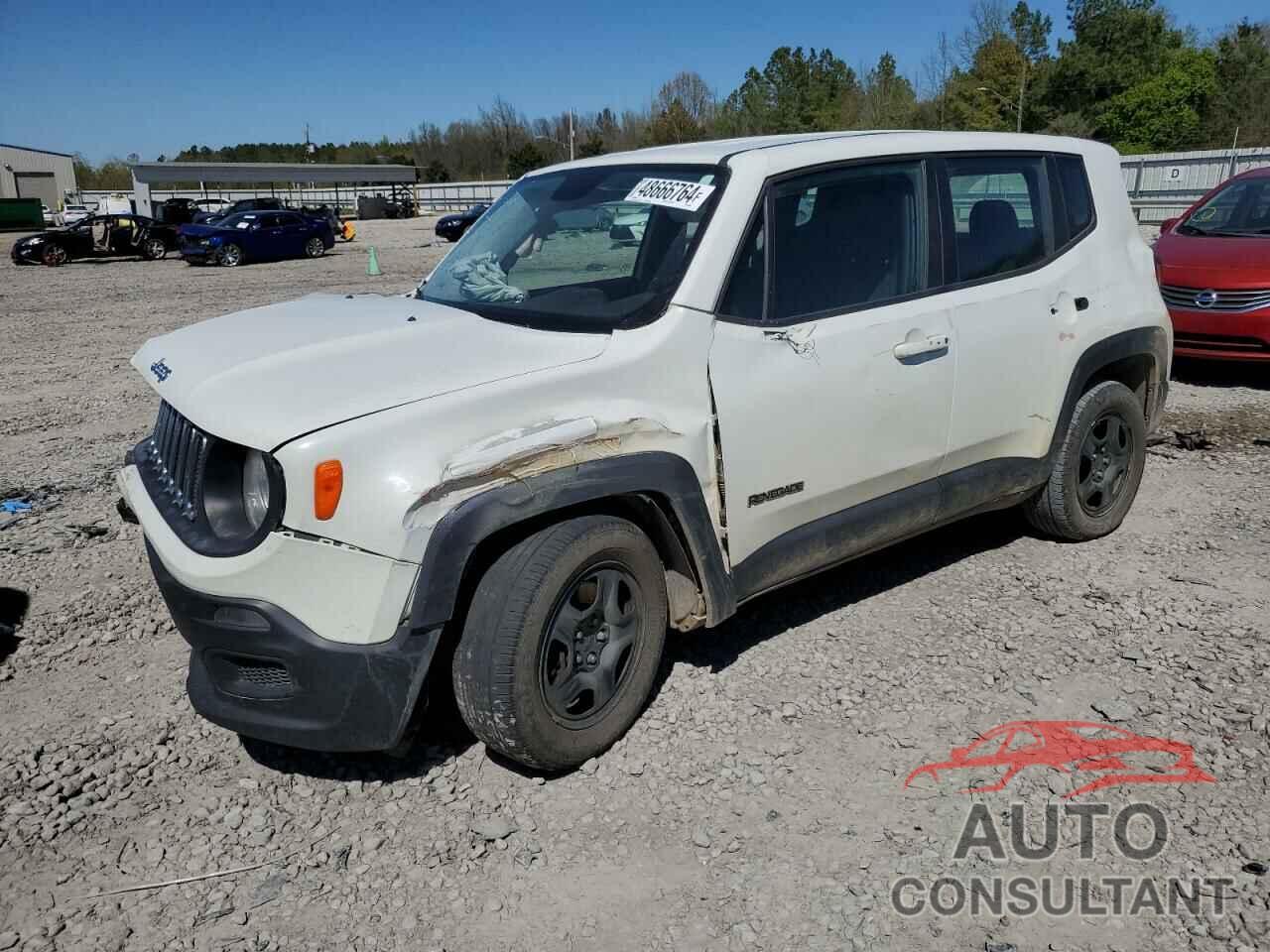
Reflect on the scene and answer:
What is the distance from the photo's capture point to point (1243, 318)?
25.3 feet

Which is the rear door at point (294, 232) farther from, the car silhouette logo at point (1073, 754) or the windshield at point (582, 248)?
the car silhouette logo at point (1073, 754)

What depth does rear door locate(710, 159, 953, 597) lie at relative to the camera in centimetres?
340

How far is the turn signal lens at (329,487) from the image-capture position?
2.68m

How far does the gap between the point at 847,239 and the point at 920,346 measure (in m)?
0.49

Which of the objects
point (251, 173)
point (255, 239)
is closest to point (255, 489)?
point (255, 239)

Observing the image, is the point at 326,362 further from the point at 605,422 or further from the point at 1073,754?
the point at 1073,754

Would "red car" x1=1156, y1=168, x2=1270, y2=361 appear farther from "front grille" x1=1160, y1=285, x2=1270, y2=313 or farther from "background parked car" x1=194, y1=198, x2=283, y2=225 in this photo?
"background parked car" x1=194, y1=198, x2=283, y2=225

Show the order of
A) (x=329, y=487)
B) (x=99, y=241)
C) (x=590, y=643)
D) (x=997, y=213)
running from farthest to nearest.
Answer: (x=99, y=241)
(x=997, y=213)
(x=590, y=643)
(x=329, y=487)

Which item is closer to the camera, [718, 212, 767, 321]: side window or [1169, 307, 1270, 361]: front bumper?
[718, 212, 767, 321]: side window

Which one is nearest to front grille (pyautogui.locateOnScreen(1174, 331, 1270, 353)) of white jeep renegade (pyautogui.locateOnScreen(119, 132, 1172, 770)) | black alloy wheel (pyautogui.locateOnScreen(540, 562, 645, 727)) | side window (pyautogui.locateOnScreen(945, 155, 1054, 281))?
white jeep renegade (pyautogui.locateOnScreen(119, 132, 1172, 770))

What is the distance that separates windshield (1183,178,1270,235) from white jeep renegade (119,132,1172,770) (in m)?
5.01

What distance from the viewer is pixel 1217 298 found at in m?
7.84

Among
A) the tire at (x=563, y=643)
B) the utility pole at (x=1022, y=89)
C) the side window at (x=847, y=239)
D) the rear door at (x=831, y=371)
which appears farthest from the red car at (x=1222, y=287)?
the utility pole at (x=1022, y=89)

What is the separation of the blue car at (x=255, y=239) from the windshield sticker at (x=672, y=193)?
984 inches
